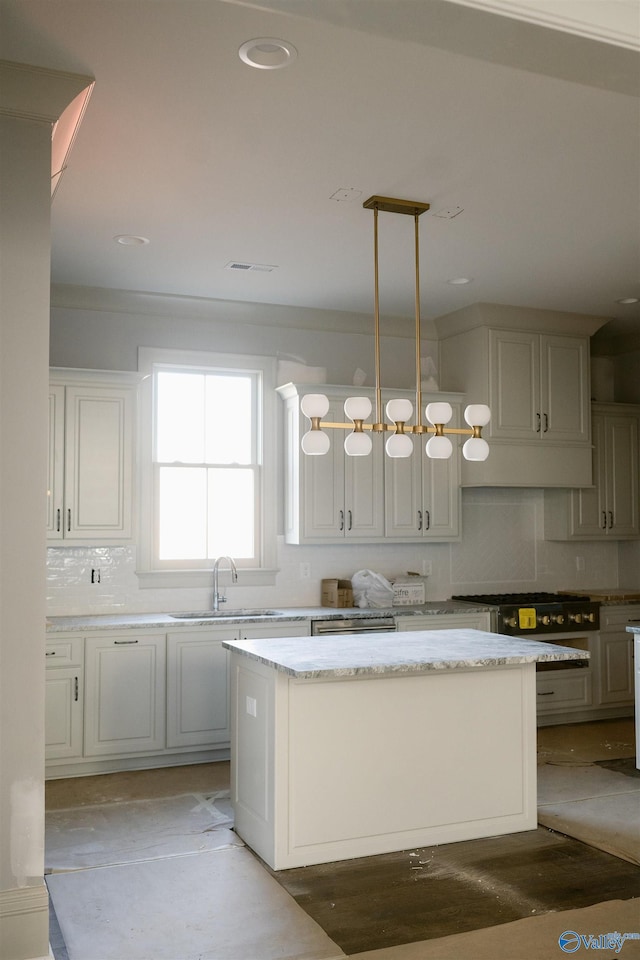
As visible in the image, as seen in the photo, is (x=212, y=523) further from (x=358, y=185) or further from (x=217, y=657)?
(x=358, y=185)

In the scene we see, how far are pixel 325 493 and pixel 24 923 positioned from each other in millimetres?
3673

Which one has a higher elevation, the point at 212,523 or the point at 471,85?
the point at 471,85

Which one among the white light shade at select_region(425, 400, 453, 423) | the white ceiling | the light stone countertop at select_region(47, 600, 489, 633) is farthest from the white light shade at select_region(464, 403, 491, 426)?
the light stone countertop at select_region(47, 600, 489, 633)

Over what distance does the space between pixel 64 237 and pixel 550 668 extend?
4.36m

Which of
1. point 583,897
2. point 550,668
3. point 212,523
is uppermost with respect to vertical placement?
point 212,523

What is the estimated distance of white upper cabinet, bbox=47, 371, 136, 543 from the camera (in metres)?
5.46

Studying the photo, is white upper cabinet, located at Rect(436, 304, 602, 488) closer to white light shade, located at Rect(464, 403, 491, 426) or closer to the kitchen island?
white light shade, located at Rect(464, 403, 491, 426)

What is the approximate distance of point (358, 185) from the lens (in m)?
4.05

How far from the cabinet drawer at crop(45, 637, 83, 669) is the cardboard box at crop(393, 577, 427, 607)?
2.22 meters

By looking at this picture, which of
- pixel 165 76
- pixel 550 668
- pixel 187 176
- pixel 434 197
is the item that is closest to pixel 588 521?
pixel 550 668

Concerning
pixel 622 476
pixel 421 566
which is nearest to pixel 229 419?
pixel 421 566

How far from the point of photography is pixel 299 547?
6316 mm

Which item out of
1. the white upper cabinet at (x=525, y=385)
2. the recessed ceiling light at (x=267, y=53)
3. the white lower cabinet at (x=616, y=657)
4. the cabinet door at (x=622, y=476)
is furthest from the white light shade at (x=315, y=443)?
the cabinet door at (x=622, y=476)

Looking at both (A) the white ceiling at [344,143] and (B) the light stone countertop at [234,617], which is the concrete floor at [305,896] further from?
(A) the white ceiling at [344,143]
